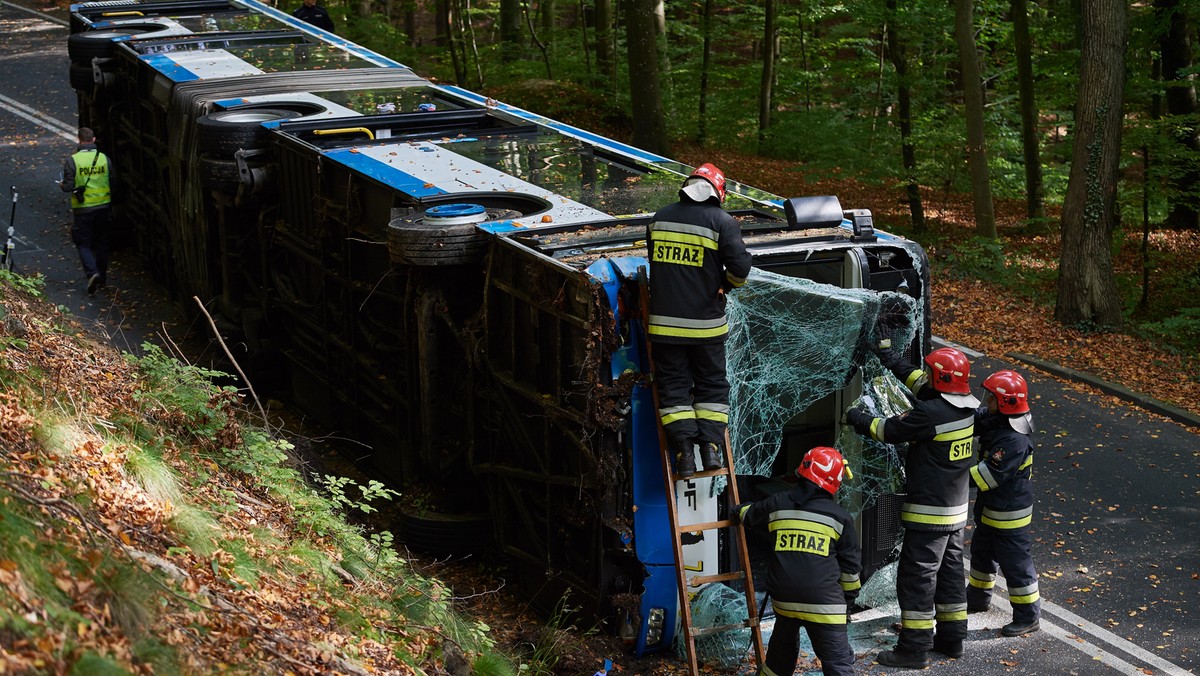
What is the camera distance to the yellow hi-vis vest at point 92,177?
1258cm

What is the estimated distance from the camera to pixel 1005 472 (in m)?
7.03

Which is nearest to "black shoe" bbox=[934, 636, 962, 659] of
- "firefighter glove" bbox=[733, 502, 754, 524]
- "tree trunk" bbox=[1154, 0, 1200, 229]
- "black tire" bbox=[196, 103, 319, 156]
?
"firefighter glove" bbox=[733, 502, 754, 524]

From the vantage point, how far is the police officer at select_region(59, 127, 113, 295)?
12492 mm

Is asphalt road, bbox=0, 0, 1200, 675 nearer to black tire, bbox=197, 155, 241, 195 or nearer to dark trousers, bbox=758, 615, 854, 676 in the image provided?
dark trousers, bbox=758, 615, 854, 676

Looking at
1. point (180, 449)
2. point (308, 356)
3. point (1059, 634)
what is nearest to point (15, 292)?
point (308, 356)

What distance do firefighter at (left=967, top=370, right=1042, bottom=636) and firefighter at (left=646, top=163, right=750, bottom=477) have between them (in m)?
1.96

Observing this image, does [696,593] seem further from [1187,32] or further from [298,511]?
[1187,32]

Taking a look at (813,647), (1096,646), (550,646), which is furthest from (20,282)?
(1096,646)

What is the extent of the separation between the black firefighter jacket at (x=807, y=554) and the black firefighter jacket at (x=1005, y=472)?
1.42 meters

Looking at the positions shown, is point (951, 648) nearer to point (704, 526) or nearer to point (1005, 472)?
point (1005, 472)

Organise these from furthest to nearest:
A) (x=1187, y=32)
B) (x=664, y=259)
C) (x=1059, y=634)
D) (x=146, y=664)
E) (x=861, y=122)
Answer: (x=861, y=122) → (x=1187, y=32) → (x=1059, y=634) → (x=664, y=259) → (x=146, y=664)

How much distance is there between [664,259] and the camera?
605cm

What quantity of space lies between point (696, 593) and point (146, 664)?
11.1 feet

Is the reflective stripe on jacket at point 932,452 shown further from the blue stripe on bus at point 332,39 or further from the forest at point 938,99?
the blue stripe on bus at point 332,39
